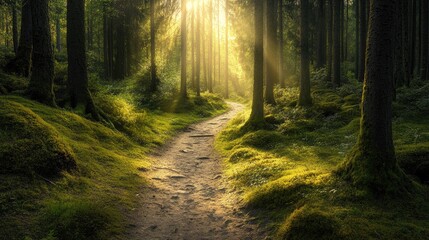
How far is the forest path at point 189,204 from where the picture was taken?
664 centimetres

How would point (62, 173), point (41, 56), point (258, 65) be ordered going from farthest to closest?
point (258, 65)
point (41, 56)
point (62, 173)

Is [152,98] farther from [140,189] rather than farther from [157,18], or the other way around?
[140,189]

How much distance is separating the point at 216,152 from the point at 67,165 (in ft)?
21.5

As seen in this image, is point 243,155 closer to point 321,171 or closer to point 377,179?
point 321,171

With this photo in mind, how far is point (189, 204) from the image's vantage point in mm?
8203

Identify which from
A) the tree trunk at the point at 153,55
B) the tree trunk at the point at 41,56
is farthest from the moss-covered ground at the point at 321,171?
the tree trunk at the point at 153,55

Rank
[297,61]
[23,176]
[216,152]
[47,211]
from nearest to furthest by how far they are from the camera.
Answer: [47,211], [23,176], [216,152], [297,61]

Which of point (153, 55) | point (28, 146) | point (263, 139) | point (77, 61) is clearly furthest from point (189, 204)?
point (153, 55)

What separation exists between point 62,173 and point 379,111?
6834 millimetres

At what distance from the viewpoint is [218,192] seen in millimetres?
9039

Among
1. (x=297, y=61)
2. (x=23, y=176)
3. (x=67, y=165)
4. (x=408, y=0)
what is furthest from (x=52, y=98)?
(x=297, y=61)

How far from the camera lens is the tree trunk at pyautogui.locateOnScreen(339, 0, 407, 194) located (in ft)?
20.4

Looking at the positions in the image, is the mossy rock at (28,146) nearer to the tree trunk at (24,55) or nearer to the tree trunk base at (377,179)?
the tree trunk base at (377,179)

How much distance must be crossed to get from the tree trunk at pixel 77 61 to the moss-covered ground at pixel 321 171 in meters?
5.62
